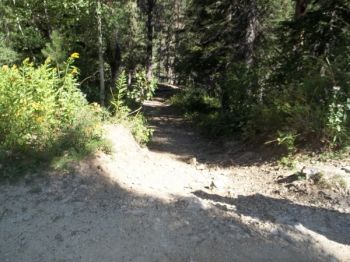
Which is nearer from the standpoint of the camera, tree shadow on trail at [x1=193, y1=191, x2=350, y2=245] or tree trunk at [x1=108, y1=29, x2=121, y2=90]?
tree shadow on trail at [x1=193, y1=191, x2=350, y2=245]

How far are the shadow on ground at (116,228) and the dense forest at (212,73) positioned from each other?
113 centimetres

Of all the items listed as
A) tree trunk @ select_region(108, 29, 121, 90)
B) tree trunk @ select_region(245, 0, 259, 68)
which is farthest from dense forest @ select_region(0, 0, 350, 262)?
tree trunk @ select_region(108, 29, 121, 90)

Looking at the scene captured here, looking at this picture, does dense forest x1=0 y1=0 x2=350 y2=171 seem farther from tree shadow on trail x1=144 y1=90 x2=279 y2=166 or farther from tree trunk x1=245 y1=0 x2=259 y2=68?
tree shadow on trail x1=144 y1=90 x2=279 y2=166

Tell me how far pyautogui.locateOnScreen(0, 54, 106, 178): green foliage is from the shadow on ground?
0.63 m

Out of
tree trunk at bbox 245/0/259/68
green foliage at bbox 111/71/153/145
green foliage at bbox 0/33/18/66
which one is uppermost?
tree trunk at bbox 245/0/259/68

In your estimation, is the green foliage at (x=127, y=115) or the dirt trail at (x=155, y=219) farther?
the green foliage at (x=127, y=115)

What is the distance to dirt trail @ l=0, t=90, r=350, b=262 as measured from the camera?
188 inches

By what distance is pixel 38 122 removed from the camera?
22.1 feet

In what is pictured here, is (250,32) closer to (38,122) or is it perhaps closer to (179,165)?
(179,165)

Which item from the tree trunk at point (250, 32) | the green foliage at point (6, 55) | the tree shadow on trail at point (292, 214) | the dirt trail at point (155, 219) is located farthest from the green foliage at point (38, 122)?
the tree trunk at point (250, 32)

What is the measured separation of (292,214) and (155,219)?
6.82 ft

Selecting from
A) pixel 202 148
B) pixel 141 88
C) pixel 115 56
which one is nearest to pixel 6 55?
pixel 141 88

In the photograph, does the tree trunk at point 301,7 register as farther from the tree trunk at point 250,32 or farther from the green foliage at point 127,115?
the green foliage at point 127,115

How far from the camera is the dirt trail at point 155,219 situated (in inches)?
188
